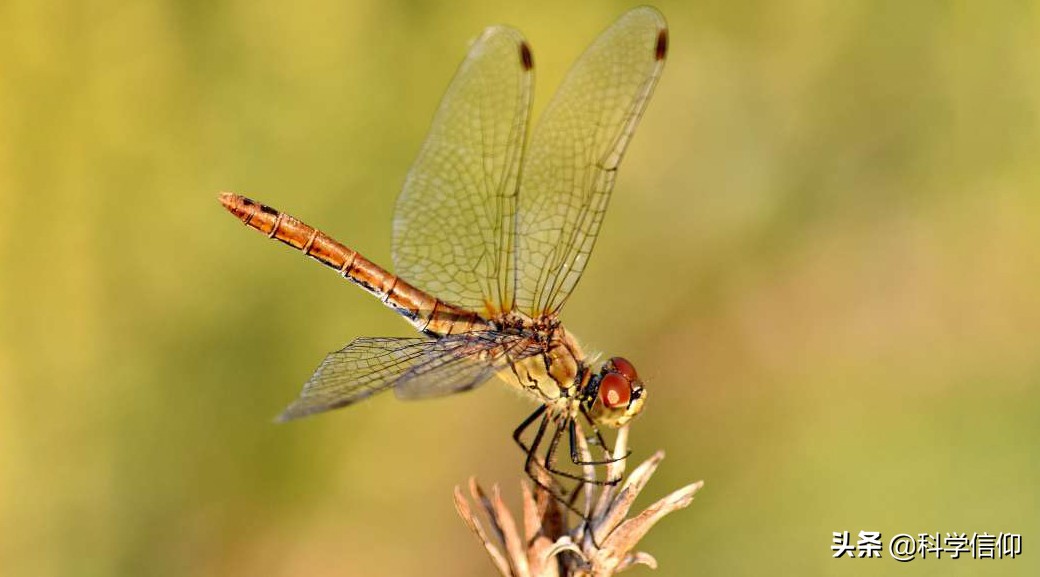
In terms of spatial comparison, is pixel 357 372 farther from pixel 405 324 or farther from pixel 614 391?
pixel 405 324

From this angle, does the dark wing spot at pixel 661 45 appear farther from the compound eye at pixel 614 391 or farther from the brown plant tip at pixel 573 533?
the brown plant tip at pixel 573 533

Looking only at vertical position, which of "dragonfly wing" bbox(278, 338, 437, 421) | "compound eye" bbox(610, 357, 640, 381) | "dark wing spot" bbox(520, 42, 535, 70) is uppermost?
"dark wing spot" bbox(520, 42, 535, 70)

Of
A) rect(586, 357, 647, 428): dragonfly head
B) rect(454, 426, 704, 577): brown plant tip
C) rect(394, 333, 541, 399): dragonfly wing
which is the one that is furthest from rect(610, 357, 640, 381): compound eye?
rect(454, 426, 704, 577): brown plant tip

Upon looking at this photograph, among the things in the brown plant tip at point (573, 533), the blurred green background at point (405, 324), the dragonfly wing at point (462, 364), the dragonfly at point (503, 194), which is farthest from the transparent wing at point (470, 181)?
the brown plant tip at point (573, 533)

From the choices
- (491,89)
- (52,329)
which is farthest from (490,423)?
(52,329)

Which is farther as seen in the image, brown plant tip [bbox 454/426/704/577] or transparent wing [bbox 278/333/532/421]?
transparent wing [bbox 278/333/532/421]

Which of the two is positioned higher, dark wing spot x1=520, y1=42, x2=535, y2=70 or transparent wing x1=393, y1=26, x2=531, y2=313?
dark wing spot x1=520, y1=42, x2=535, y2=70

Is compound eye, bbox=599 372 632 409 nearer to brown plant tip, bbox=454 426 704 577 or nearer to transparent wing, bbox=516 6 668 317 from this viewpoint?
transparent wing, bbox=516 6 668 317
